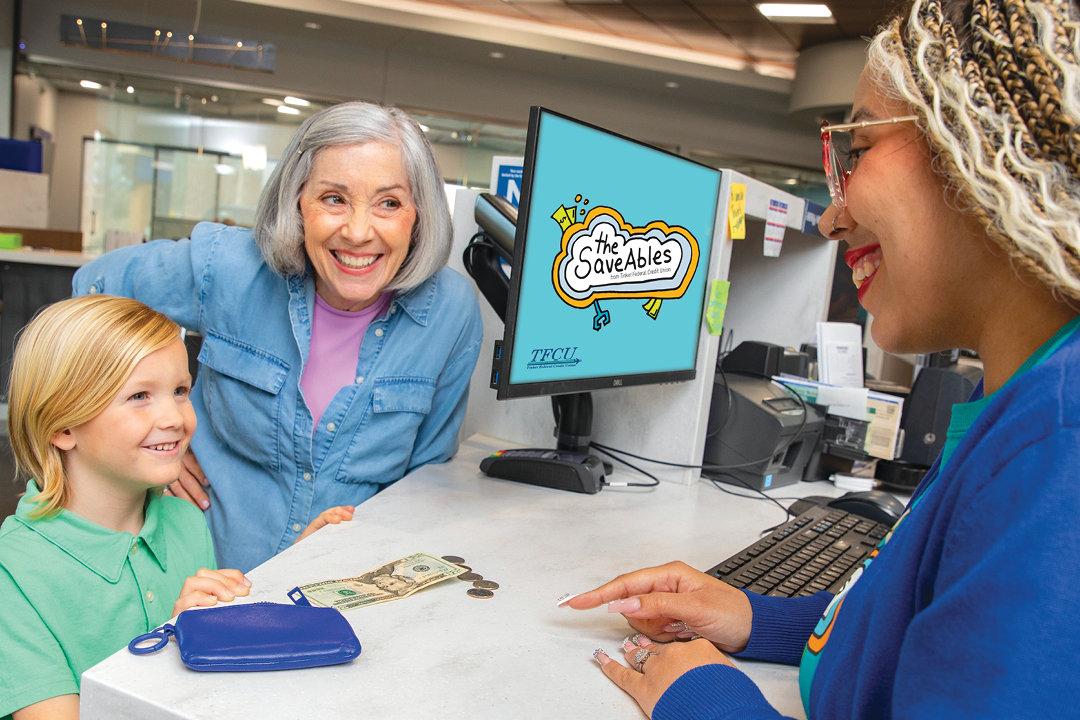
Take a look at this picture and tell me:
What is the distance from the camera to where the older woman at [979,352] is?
41 cm

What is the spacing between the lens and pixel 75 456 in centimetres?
106

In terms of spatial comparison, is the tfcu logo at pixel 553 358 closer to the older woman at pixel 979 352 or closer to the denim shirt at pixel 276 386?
the denim shirt at pixel 276 386

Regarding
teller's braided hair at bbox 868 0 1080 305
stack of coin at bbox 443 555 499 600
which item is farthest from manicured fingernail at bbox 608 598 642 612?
teller's braided hair at bbox 868 0 1080 305

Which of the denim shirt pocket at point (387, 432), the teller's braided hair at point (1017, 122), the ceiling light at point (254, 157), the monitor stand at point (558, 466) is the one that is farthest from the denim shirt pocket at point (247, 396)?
the ceiling light at point (254, 157)

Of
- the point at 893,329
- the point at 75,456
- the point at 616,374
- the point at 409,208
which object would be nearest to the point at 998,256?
the point at 893,329

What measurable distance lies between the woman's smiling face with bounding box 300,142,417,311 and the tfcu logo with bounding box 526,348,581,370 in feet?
1.22

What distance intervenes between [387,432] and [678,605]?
71 centimetres

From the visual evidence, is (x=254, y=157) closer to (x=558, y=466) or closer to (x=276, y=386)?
(x=276, y=386)

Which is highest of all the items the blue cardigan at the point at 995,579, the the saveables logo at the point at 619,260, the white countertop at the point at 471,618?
the the saveables logo at the point at 619,260

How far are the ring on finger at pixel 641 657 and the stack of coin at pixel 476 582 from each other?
7.9 inches

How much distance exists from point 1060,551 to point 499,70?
826 centimetres

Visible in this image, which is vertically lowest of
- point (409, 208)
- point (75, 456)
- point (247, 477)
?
point (247, 477)

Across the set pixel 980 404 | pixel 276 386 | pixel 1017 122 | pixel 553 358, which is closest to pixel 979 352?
pixel 980 404

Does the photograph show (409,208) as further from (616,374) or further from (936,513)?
(936,513)
